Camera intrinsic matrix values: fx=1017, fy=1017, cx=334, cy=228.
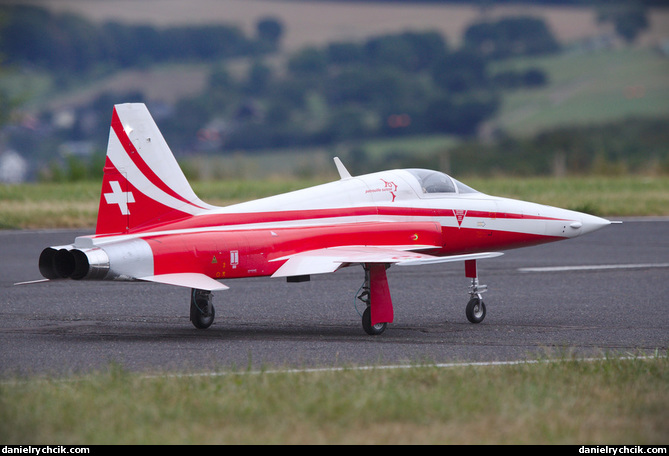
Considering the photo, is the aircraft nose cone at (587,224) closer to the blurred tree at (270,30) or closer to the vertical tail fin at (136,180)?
the vertical tail fin at (136,180)

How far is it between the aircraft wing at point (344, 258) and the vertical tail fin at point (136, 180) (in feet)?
4.19

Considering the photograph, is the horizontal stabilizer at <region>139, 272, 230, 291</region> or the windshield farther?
the windshield

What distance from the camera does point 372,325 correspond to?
1152 cm

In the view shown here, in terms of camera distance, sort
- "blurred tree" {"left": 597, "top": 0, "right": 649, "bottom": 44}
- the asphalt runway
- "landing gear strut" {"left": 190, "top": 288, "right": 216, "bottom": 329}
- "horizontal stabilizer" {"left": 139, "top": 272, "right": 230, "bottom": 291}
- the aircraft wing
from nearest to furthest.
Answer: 1. the asphalt runway
2. "horizontal stabilizer" {"left": 139, "top": 272, "right": 230, "bottom": 291}
3. the aircraft wing
4. "landing gear strut" {"left": 190, "top": 288, "right": 216, "bottom": 329}
5. "blurred tree" {"left": 597, "top": 0, "right": 649, "bottom": 44}

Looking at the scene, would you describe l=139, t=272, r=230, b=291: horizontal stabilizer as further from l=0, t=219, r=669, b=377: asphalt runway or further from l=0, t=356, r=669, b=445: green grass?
l=0, t=356, r=669, b=445: green grass

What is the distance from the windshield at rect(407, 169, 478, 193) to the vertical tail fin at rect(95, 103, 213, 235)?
311 centimetres

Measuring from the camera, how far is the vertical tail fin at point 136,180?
10.9m

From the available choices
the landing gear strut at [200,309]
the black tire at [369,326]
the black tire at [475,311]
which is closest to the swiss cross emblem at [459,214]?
the black tire at [475,311]

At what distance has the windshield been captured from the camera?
12873mm

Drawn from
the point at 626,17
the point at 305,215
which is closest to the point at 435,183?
the point at 305,215

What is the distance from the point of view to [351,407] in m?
7.45

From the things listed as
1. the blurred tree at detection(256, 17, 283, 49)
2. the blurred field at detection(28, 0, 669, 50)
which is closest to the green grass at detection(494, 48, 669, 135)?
the blurred field at detection(28, 0, 669, 50)

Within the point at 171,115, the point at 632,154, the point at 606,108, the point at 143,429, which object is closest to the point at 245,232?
the point at 143,429
